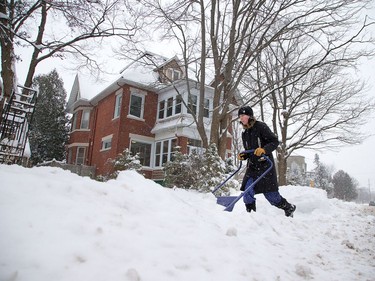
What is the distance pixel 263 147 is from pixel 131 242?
3.30 m

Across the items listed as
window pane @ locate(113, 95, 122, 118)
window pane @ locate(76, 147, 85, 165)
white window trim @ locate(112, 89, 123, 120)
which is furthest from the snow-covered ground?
window pane @ locate(76, 147, 85, 165)

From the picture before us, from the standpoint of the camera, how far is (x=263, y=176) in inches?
191

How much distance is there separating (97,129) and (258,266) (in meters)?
21.1

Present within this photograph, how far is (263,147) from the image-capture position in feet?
15.7

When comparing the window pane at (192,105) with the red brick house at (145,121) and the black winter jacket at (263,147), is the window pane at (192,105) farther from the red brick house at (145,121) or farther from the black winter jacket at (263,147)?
the black winter jacket at (263,147)

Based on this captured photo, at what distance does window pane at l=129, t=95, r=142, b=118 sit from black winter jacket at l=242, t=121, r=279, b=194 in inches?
584

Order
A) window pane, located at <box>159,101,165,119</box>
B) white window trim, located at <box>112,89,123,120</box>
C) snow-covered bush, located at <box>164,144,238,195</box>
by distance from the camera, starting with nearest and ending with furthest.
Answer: snow-covered bush, located at <box>164,144,238,195</box>, white window trim, located at <box>112,89,123,120</box>, window pane, located at <box>159,101,165,119</box>

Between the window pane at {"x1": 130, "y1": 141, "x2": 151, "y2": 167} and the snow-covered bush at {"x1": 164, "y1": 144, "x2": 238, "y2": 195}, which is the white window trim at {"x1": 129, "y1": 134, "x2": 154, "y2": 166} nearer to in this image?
the window pane at {"x1": 130, "y1": 141, "x2": 151, "y2": 167}

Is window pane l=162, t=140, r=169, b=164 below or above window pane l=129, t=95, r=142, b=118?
below

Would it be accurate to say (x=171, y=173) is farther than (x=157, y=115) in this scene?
No

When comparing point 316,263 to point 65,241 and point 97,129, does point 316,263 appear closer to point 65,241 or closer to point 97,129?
point 65,241

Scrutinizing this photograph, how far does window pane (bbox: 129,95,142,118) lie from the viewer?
62.5 feet

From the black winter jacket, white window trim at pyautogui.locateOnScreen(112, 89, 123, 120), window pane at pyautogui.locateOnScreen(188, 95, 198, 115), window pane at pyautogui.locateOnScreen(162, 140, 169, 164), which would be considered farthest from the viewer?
white window trim at pyautogui.locateOnScreen(112, 89, 123, 120)

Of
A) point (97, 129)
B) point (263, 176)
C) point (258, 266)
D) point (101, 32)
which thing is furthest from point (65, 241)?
point (97, 129)
